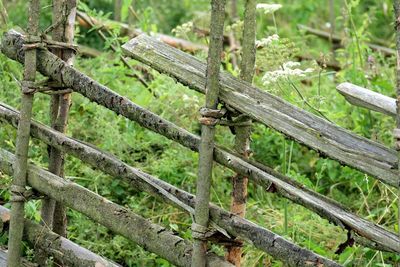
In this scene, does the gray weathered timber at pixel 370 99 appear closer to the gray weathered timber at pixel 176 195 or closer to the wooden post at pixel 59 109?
the gray weathered timber at pixel 176 195

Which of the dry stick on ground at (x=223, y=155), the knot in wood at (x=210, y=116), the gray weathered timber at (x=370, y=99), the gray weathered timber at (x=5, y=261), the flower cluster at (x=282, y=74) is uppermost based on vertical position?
the gray weathered timber at (x=370, y=99)

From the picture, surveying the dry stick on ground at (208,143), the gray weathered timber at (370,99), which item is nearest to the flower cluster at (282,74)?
the dry stick on ground at (208,143)

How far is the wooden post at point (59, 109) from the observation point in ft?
11.8

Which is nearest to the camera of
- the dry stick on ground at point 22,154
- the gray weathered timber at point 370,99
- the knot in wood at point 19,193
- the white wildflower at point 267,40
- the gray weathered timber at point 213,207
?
the gray weathered timber at point 370,99

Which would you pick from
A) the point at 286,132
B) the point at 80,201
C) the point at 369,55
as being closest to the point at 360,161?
the point at 286,132

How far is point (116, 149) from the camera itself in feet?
15.6

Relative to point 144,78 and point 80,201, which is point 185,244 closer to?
point 80,201

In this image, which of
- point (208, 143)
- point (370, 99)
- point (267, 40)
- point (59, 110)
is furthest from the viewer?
point (267, 40)

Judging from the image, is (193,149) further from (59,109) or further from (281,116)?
(59,109)

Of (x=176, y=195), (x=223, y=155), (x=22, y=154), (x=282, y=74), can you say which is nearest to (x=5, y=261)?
(x=22, y=154)

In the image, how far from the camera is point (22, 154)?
3.55m

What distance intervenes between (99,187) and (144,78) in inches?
55.7

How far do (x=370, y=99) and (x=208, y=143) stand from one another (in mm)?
629

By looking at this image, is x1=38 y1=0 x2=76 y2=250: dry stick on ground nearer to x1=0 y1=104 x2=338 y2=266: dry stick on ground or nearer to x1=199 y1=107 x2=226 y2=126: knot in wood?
x1=0 y1=104 x2=338 y2=266: dry stick on ground
